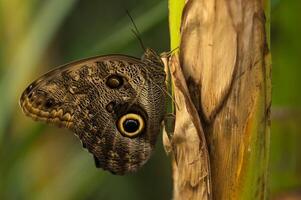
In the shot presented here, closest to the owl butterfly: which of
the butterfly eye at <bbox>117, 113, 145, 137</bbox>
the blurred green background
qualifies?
the butterfly eye at <bbox>117, 113, 145, 137</bbox>

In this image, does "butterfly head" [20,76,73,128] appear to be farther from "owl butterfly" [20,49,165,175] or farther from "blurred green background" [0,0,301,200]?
"blurred green background" [0,0,301,200]

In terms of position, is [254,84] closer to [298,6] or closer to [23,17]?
[298,6]

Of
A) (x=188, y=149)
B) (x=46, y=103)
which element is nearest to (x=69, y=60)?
(x=46, y=103)

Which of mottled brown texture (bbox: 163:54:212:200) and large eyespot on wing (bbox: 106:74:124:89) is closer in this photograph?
mottled brown texture (bbox: 163:54:212:200)

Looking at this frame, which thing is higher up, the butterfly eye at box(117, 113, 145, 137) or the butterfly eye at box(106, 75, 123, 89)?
the butterfly eye at box(106, 75, 123, 89)

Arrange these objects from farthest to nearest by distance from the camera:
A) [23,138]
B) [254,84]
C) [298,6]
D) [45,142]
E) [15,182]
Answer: [45,142]
[15,182]
[23,138]
[298,6]
[254,84]

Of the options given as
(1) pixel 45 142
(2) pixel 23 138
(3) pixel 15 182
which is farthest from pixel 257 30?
(1) pixel 45 142

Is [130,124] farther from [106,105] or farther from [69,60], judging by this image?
[69,60]
